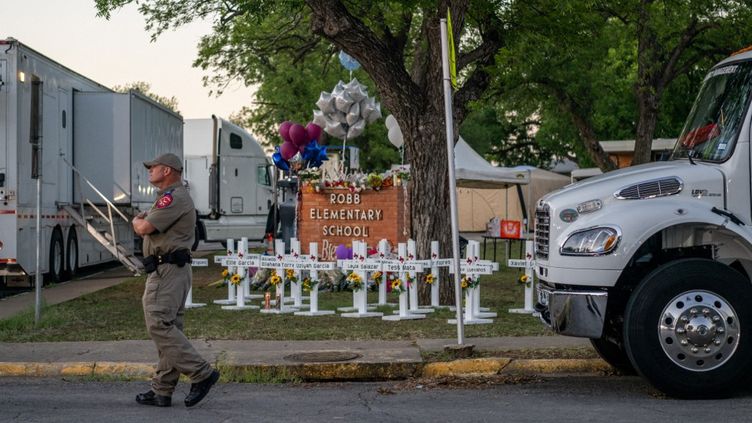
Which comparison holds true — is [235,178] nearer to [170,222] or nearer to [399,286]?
[399,286]

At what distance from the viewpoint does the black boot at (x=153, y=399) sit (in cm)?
855

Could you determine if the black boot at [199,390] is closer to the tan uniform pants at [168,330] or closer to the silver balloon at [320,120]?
the tan uniform pants at [168,330]

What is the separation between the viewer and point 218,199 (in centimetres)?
3038

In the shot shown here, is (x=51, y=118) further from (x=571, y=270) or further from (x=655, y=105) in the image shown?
(x=655, y=105)

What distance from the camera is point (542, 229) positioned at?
9141 mm

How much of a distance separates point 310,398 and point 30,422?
215 centimetres

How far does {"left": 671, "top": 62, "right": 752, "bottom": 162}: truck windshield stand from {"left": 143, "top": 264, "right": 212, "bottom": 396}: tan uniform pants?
13.7 ft

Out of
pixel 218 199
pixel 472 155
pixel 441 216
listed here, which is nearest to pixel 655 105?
pixel 472 155

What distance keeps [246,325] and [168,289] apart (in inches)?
196

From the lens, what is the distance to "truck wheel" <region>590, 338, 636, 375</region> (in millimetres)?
9789

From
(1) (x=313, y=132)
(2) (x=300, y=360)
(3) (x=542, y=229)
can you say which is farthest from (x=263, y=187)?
(3) (x=542, y=229)

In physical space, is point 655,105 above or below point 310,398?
above

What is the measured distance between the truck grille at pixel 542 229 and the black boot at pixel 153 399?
10.3 feet

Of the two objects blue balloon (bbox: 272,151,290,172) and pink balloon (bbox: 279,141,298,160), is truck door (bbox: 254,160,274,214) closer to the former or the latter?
blue balloon (bbox: 272,151,290,172)
